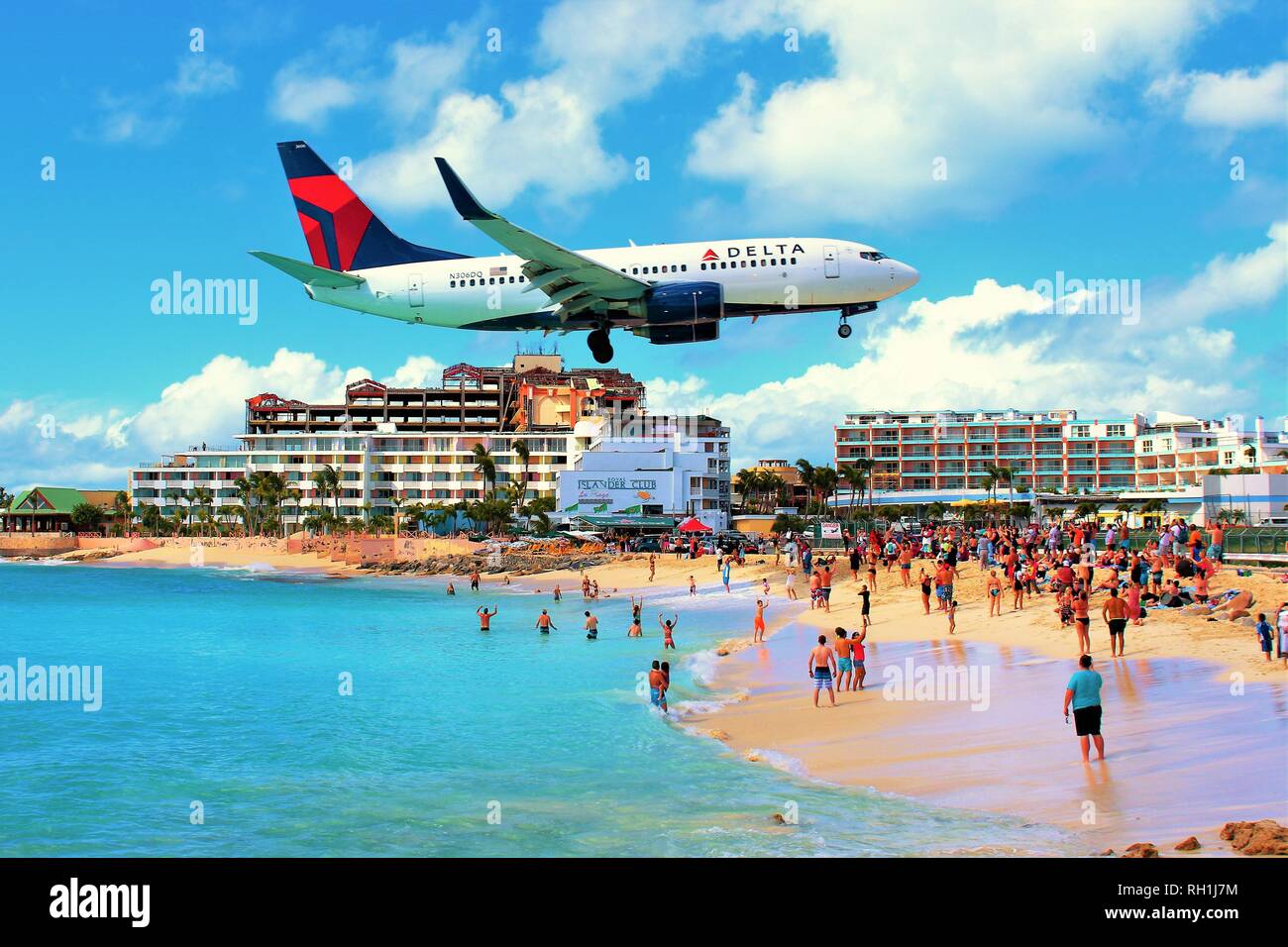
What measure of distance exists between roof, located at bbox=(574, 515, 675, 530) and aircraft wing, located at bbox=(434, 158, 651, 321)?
71960 millimetres

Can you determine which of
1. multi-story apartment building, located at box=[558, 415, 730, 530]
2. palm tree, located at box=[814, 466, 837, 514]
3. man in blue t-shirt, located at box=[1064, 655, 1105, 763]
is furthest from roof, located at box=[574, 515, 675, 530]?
man in blue t-shirt, located at box=[1064, 655, 1105, 763]

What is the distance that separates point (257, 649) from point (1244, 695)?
37.5 meters

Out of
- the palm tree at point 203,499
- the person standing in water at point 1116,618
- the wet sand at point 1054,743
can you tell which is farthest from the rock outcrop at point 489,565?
the person standing in water at point 1116,618

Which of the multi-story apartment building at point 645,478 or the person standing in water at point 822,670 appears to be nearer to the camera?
the person standing in water at point 822,670

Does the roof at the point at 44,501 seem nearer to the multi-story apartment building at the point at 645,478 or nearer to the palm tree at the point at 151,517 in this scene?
the palm tree at the point at 151,517

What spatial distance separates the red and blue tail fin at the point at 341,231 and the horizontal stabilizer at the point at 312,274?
2.33 metres

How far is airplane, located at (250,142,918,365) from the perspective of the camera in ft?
82.9

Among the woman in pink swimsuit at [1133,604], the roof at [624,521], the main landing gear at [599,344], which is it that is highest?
the main landing gear at [599,344]

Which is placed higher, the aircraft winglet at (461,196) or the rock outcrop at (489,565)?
the aircraft winglet at (461,196)

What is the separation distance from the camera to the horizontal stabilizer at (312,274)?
22.2 meters

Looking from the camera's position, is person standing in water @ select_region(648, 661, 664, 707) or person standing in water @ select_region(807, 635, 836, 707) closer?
person standing in water @ select_region(807, 635, 836, 707)

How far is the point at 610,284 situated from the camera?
85.0 ft

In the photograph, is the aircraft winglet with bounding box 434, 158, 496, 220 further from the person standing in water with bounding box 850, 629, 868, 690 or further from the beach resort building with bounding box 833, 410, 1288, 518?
the beach resort building with bounding box 833, 410, 1288, 518
